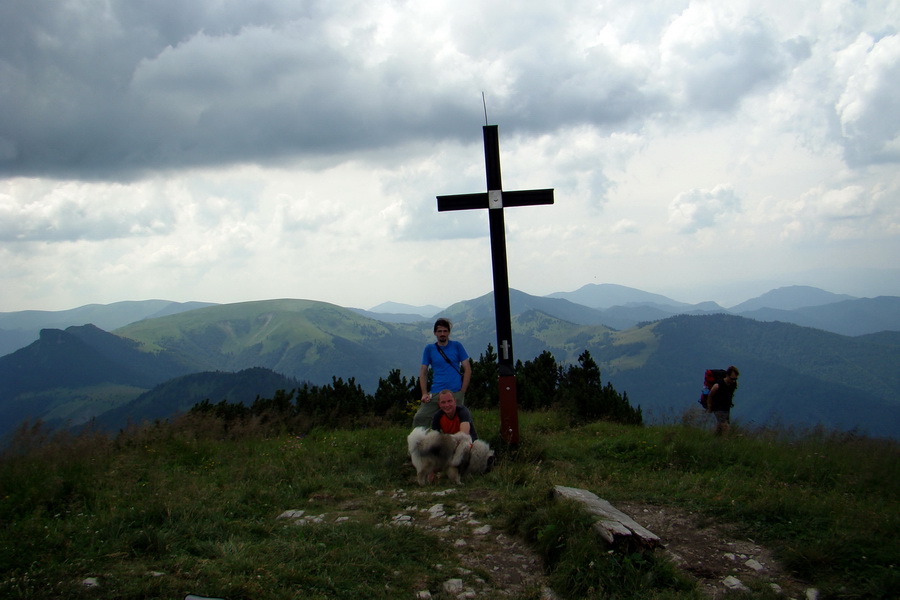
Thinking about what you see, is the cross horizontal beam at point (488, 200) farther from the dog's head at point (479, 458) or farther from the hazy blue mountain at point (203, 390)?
the hazy blue mountain at point (203, 390)

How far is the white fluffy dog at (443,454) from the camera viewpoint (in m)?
7.10

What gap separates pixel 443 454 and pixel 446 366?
48.7 inches

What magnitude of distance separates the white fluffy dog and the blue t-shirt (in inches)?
33.6

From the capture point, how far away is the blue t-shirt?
790 cm

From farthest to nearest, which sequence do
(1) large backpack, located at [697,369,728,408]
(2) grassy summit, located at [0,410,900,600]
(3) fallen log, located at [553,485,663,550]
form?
(1) large backpack, located at [697,369,728,408] → (3) fallen log, located at [553,485,663,550] → (2) grassy summit, located at [0,410,900,600]

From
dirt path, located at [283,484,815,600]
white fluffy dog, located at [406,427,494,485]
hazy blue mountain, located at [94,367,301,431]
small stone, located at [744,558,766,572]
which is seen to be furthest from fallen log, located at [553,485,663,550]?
hazy blue mountain, located at [94,367,301,431]

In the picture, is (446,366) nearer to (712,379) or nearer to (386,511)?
(386,511)

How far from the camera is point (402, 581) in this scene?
13.7ft

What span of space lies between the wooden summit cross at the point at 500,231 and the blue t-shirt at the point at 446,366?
1.89ft

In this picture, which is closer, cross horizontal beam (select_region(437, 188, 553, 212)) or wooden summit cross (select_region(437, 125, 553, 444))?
wooden summit cross (select_region(437, 125, 553, 444))

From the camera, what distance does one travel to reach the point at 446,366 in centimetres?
792

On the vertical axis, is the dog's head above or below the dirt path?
above

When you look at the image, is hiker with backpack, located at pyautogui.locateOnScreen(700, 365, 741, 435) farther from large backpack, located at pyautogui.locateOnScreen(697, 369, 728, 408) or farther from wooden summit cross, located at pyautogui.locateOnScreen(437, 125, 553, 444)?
wooden summit cross, located at pyautogui.locateOnScreen(437, 125, 553, 444)

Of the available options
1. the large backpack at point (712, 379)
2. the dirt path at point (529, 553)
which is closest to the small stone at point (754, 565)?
the dirt path at point (529, 553)
